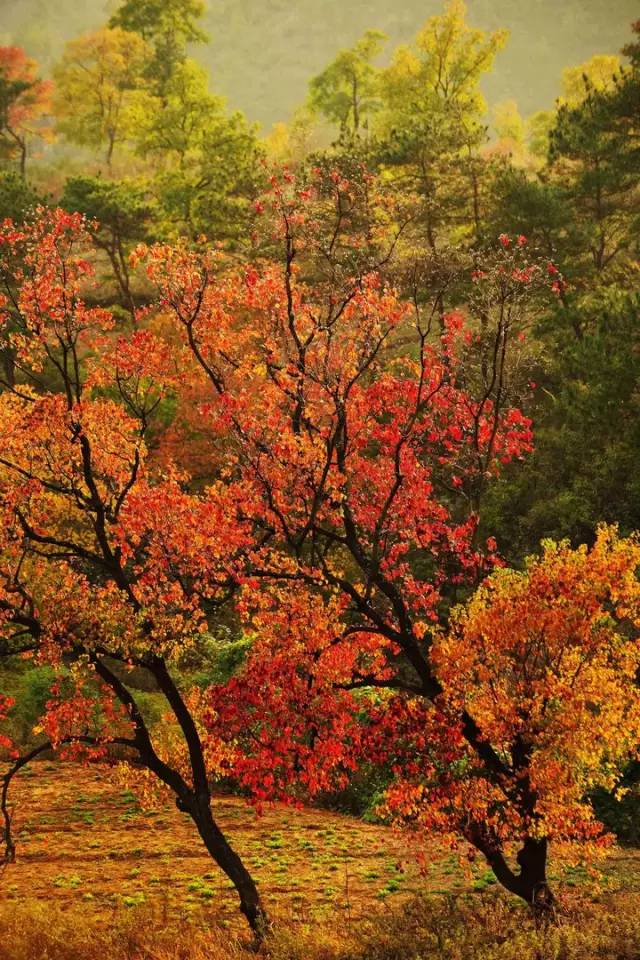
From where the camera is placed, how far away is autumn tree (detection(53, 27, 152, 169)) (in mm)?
54344

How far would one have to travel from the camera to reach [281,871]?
580 inches

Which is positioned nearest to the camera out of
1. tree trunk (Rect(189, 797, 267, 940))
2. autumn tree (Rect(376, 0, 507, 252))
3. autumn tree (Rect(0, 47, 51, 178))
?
tree trunk (Rect(189, 797, 267, 940))

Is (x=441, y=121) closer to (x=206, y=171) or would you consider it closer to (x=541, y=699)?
Result: (x=206, y=171)

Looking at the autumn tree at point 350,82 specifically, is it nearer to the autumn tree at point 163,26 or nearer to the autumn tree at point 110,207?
the autumn tree at point 163,26

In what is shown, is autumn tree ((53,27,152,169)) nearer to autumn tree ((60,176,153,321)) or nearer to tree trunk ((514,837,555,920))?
autumn tree ((60,176,153,321))

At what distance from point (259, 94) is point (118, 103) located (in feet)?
393

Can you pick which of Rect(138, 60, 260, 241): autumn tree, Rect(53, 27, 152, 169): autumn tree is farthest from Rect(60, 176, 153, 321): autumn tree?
Rect(53, 27, 152, 169): autumn tree

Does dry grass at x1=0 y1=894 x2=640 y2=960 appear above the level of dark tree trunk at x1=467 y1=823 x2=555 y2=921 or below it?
below

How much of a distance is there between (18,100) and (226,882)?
60.4 m

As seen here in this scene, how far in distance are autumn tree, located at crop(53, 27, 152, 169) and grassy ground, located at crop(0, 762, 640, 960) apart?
161 ft

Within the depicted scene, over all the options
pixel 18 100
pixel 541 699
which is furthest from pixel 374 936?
pixel 18 100

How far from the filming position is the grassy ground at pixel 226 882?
426 inches

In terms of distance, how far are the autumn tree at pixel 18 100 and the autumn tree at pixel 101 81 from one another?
1.88 meters

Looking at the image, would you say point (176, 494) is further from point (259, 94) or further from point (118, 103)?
point (259, 94)
